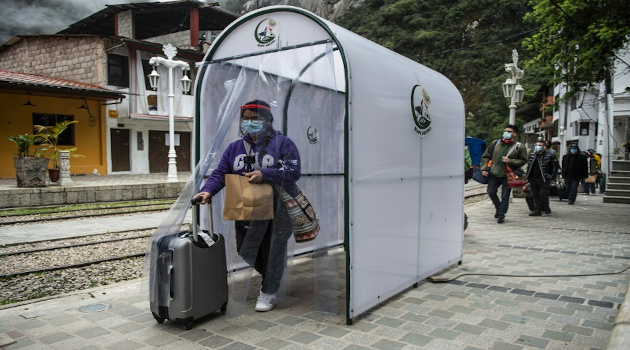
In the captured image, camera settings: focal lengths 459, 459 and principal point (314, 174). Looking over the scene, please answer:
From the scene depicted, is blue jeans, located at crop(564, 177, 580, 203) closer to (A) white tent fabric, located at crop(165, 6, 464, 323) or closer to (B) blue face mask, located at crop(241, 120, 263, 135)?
(A) white tent fabric, located at crop(165, 6, 464, 323)

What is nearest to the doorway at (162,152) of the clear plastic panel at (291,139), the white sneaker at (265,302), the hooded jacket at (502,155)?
the hooded jacket at (502,155)

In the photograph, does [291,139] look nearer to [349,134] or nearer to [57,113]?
[349,134]

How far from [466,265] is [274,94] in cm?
345

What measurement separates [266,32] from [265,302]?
8.38ft

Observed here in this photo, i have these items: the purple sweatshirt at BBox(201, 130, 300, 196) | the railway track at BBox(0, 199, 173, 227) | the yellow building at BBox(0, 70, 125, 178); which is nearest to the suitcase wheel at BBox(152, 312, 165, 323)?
the purple sweatshirt at BBox(201, 130, 300, 196)

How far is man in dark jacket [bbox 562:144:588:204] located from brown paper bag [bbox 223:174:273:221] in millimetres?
12388

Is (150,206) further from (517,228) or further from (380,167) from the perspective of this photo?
(380,167)

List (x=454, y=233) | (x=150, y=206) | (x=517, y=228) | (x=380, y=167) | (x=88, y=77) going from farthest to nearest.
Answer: (x=88, y=77)
(x=150, y=206)
(x=517, y=228)
(x=454, y=233)
(x=380, y=167)

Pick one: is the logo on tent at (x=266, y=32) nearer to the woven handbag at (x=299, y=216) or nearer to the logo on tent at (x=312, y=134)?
the logo on tent at (x=312, y=134)

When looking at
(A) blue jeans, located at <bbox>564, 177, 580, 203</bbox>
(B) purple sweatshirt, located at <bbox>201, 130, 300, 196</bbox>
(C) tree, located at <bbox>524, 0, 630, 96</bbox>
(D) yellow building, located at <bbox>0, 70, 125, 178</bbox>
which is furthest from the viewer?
(D) yellow building, located at <bbox>0, 70, 125, 178</bbox>

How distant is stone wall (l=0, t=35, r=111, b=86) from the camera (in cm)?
2370

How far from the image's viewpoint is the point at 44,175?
555 inches

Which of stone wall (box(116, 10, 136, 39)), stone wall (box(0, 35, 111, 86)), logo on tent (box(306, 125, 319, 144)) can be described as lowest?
logo on tent (box(306, 125, 319, 144))

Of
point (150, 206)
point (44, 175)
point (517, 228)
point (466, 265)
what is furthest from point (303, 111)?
point (44, 175)
